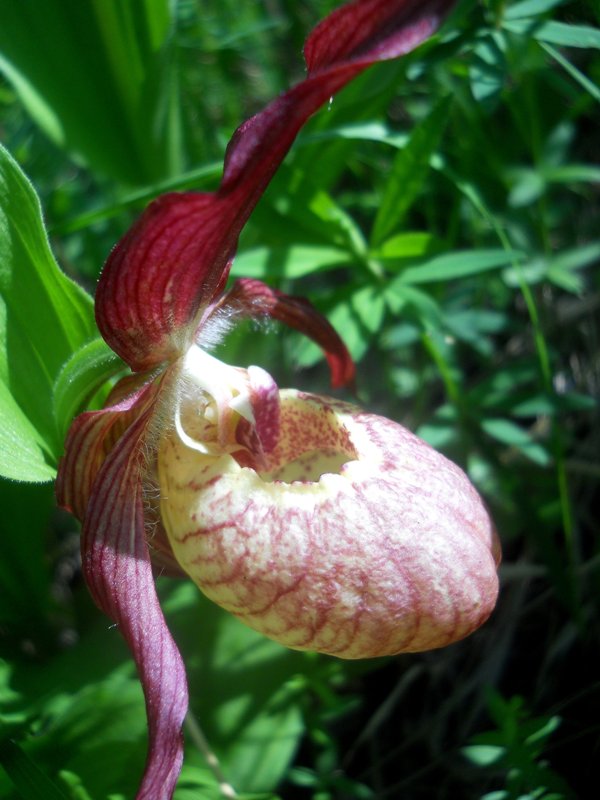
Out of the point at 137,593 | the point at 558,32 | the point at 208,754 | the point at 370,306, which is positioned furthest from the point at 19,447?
the point at 558,32

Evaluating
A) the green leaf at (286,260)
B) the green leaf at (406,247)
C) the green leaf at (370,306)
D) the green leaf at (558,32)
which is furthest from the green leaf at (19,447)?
the green leaf at (558,32)

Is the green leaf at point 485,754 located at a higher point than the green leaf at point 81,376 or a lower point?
lower

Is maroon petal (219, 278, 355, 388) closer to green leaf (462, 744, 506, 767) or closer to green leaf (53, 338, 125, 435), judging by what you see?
green leaf (53, 338, 125, 435)

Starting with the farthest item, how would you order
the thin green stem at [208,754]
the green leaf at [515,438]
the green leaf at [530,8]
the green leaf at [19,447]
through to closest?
the green leaf at [515,438], the green leaf at [530,8], the thin green stem at [208,754], the green leaf at [19,447]

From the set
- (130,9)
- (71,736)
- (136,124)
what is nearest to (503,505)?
(71,736)

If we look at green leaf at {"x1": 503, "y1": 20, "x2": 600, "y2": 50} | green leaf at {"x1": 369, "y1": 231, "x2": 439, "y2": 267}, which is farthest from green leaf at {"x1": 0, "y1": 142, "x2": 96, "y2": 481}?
green leaf at {"x1": 503, "y1": 20, "x2": 600, "y2": 50}

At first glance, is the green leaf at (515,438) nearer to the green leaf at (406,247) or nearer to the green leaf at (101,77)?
the green leaf at (406,247)

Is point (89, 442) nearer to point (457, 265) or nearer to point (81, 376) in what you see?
point (81, 376)
